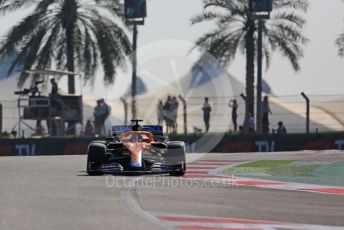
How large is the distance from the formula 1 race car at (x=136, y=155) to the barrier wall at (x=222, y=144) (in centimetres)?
1256

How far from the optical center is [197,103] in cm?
3534

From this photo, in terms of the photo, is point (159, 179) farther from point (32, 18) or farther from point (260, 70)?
point (32, 18)

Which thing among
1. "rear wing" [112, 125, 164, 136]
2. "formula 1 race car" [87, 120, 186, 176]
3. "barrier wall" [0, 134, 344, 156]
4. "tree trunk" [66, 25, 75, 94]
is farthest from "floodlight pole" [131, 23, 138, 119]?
"formula 1 race car" [87, 120, 186, 176]

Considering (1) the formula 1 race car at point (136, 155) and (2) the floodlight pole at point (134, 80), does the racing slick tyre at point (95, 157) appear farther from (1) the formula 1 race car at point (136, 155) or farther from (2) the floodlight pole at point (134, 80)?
(2) the floodlight pole at point (134, 80)

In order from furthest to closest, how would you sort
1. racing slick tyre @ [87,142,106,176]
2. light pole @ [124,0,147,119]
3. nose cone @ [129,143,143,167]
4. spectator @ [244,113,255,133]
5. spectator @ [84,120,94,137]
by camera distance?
1. light pole @ [124,0,147,119]
2. spectator @ [244,113,255,133]
3. spectator @ [84,120,94,137]
4. racing slick tyre @ [87,142,106,176]
5. nose cone @ [129,143,143,167]

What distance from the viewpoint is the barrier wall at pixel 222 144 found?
3225 cm

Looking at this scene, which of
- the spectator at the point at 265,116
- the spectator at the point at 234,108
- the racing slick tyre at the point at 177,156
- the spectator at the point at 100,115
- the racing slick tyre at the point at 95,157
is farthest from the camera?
the spectator at the point at 265,116

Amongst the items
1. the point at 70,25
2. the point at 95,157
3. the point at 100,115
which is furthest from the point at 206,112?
the point at 95,157

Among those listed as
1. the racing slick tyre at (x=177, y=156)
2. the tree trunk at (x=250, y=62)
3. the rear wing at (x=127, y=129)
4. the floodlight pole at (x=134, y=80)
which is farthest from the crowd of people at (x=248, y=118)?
the racing slick tyre at (x=177, y=156)

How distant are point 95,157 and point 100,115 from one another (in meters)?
14.7

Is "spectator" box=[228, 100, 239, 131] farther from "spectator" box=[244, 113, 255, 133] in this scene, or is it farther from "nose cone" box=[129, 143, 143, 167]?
"nose cone" box=[129, 143, 143, 167]

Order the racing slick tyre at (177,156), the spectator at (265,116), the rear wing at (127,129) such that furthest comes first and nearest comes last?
the spectator at (265,116) < the rear wing at (127,129) < the racing slick tyre at (177,156)

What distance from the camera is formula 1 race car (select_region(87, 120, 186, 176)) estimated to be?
18922 mm

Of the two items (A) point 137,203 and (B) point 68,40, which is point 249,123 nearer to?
(B) point 68,40
